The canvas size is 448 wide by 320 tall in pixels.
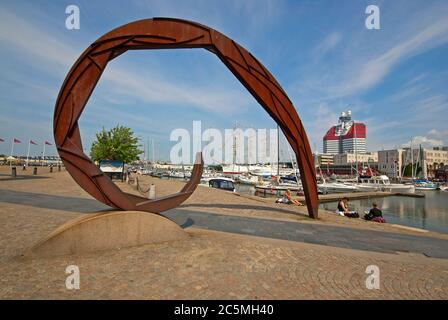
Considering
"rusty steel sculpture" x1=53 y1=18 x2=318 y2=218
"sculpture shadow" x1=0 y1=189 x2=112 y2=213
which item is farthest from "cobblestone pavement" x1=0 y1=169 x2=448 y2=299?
"sculpture shadow" x1=0 y1=189 x2=112 y2=213

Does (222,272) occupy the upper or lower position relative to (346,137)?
lower

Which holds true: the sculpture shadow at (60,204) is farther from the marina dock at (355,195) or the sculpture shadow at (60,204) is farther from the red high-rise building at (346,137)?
the red high-rise building at (346,137)

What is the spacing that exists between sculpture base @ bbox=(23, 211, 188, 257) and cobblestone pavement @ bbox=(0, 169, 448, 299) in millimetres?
257

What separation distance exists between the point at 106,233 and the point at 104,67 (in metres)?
4.94

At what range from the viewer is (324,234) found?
31.2 feet

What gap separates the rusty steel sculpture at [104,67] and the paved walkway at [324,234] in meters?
2.56

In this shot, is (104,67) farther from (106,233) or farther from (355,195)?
(355,195)

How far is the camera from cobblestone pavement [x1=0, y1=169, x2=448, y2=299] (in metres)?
4.48

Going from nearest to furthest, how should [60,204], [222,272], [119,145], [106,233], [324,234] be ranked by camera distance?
[222,272] → [106,233] → [324,234] → [60,204] → [119,145]

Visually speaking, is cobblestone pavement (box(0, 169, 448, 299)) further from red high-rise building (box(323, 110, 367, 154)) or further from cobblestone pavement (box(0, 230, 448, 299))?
red high-rise building (box(323, 110, 367, 154))

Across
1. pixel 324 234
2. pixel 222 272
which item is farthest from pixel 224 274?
pixel 324 234

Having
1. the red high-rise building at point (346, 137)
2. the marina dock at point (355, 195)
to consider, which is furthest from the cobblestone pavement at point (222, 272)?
the red high-rise building at point (346, 137)

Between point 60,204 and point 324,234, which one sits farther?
point 60,204

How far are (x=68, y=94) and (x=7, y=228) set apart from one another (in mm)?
5158
